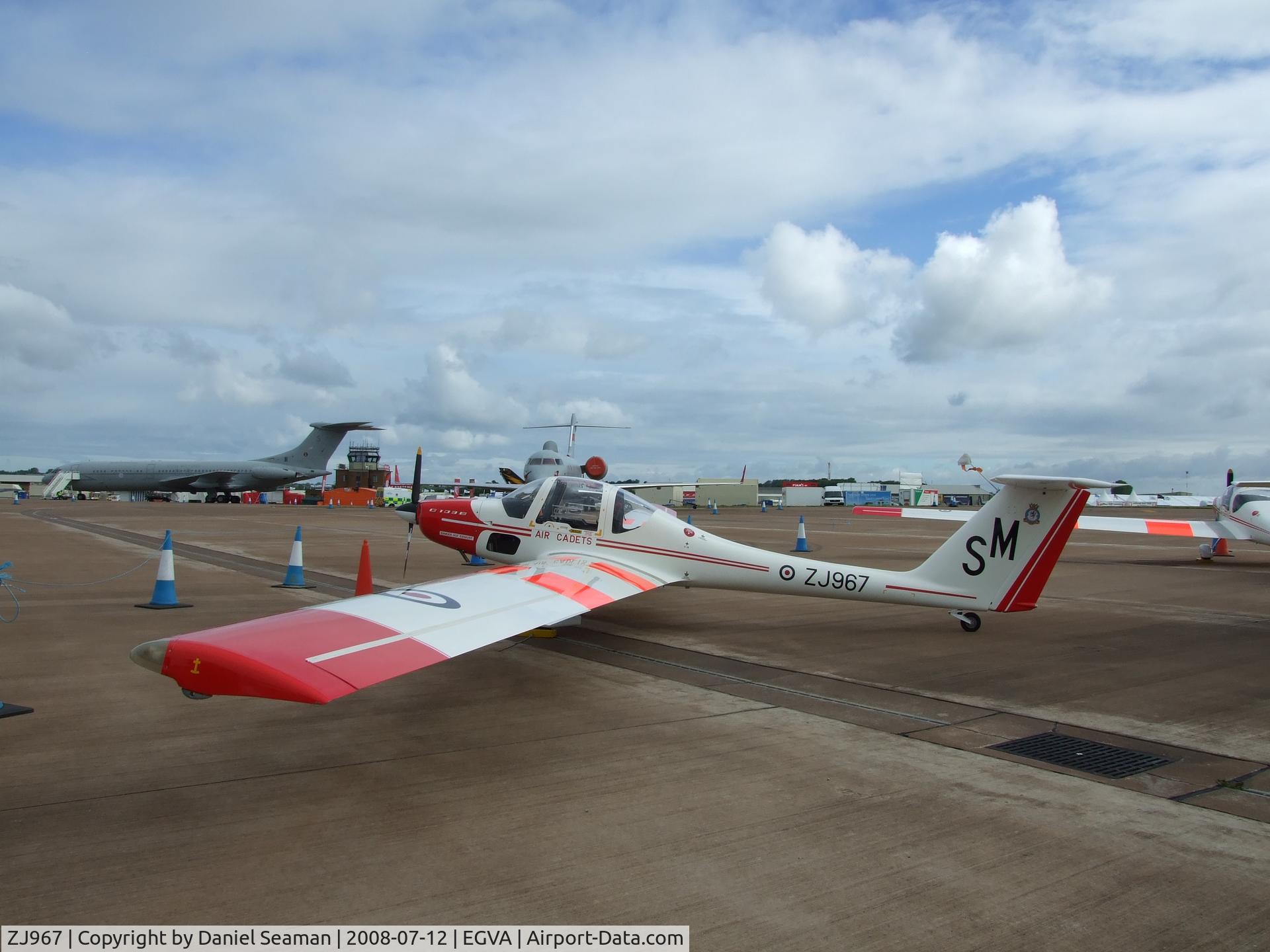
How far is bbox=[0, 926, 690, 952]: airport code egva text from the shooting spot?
3.07m

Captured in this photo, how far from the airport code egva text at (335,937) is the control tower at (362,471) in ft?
308

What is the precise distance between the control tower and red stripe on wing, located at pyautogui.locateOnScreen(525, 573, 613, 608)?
8958cm

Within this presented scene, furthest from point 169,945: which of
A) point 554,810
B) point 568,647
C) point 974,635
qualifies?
point 974,635

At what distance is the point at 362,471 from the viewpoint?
95.1 m

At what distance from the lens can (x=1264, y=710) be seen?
272 inches

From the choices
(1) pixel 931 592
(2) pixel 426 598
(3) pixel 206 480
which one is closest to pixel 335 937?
(2) pixel 426 598

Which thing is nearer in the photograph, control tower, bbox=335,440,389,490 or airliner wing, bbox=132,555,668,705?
airliner wing, bbox=132,555,668,705

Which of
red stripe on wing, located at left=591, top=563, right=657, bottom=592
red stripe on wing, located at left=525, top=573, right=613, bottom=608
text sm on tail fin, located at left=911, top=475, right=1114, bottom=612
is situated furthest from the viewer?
red stripe on wing, located at left=591, top=563, right=657, bottom=592

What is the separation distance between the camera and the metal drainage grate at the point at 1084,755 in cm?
532

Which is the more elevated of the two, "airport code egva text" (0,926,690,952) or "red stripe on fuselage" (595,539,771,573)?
"red stripe on fuselage" (595,539,771,573)

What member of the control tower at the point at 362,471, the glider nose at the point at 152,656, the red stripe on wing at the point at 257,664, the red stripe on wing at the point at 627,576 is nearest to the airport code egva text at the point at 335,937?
the red stripe on wing at the point at 257,664

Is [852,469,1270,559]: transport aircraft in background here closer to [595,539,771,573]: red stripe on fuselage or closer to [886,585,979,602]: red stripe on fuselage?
[886,585,979,602]: red stripe on fuselage

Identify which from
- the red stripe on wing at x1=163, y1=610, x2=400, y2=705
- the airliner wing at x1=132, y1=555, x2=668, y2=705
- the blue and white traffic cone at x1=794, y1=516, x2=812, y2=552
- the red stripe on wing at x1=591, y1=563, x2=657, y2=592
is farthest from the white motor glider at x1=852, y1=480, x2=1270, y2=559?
the red stripe on wing at x1=163, y1=610, x2=400, y2=705

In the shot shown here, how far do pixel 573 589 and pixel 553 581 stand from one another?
224 millimetres
